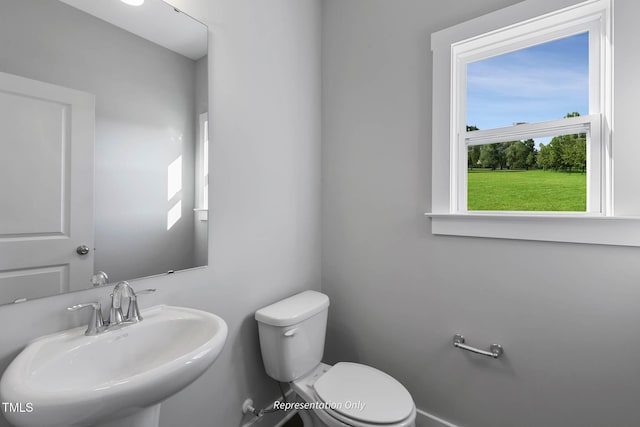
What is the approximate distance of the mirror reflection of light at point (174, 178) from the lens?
1.20 m

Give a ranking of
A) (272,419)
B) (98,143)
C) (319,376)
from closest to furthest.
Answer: (98,143) < (319,376) < (272,419)

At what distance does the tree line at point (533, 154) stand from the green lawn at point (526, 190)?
31mm

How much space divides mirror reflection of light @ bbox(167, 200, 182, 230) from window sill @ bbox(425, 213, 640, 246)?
3.78 feet

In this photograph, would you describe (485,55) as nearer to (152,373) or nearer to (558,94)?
A: (558,94)

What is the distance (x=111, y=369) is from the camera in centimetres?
89

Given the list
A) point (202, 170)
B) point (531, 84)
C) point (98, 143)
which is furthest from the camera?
point (531, 84)

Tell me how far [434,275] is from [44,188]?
1599 mm

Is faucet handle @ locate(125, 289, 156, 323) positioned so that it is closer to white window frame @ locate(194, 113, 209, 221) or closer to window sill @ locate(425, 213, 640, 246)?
white window frame @ locate(194, 113, 209, 221)

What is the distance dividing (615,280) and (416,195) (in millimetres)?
828

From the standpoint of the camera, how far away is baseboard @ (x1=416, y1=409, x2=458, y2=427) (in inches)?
58.5

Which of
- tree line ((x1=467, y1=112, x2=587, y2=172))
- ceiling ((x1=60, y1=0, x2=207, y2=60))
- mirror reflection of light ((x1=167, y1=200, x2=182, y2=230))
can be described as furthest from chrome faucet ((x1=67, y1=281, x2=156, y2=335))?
tree line ((x1=467, y1=112, x2=587, y2=172))

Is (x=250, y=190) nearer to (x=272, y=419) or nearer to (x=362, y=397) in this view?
(x=362, y=397)

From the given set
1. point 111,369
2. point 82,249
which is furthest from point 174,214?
point 111,369

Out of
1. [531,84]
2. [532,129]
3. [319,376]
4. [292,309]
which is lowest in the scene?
[319,376]
